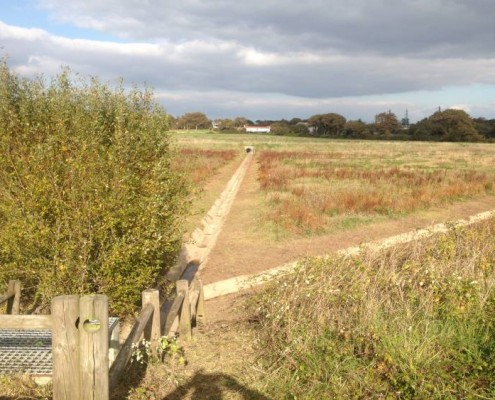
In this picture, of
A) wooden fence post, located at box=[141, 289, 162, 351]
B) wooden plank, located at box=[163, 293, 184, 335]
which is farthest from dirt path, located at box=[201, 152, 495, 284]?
wooden fence post, located at box=[141, 289, 162, 351]

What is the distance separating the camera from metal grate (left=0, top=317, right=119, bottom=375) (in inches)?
191

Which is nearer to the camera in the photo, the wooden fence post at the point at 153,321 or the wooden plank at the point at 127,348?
the wooden plank at the point at 127,348

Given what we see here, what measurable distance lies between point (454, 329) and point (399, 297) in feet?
2.37

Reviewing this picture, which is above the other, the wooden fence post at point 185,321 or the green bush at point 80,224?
the green bush at point 80,224

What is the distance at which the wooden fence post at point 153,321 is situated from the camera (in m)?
5.32

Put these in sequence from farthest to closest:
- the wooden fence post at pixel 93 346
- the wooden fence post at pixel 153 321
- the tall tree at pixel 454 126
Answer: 1. the tall tree at pixel 454 126
2. the wooden fence post at pixel 153 321
3. the wooden fence post at pixel 93 346

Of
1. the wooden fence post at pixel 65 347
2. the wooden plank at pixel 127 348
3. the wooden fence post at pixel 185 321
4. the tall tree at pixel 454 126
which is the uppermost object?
the tall tree at pixel 454 126

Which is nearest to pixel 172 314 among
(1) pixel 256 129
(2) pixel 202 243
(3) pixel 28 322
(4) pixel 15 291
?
(4) pixel 15 291

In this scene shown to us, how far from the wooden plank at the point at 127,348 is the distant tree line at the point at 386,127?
11331cm

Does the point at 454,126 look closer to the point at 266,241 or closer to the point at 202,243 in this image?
the point at 266,241

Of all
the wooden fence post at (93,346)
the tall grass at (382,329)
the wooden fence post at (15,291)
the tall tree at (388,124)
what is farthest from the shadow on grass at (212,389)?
the tall tree at (388,124)

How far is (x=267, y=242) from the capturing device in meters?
13.3

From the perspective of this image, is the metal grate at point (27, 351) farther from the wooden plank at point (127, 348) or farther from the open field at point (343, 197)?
the open field at point (343, 197)

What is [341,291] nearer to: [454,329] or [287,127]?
[454,329]
